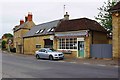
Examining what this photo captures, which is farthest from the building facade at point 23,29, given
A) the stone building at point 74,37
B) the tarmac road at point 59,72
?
the tarmac road at point 59,72

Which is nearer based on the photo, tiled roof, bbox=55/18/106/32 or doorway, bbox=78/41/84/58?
doorway, bbox=78/41/84/58

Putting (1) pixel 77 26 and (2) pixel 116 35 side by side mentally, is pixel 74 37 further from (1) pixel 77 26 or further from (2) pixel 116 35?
(2) pixel 116 35

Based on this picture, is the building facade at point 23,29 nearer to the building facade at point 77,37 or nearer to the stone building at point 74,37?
the stone building at point 74,37

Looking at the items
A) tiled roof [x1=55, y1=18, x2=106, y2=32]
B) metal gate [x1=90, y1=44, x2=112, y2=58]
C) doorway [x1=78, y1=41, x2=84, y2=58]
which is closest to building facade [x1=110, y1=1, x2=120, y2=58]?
metal gate [x1=90, y1=44, x2=112, y2=58]

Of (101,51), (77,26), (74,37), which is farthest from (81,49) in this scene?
(101,51)

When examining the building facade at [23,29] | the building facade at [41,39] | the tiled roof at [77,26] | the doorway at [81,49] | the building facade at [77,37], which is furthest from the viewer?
the building facade at [23,29]

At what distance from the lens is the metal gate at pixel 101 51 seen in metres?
27.2

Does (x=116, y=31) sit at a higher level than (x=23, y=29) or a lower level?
lower

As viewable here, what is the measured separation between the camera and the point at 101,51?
2791 centimetres

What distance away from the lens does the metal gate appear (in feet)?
89.2

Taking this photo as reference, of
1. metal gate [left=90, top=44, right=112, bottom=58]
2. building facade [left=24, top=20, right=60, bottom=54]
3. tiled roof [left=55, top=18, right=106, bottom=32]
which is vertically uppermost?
tiled roof [left=55, top=18, right=106, bottom=32]

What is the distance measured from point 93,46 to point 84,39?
5.21 feet

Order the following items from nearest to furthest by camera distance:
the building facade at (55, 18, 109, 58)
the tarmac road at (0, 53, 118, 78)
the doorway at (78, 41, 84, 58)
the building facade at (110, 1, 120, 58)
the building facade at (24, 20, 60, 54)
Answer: the tarmac road at (0, 53, 118, 78) < the building facade at (110, 1, 120, 58) < the building facade at (55, 18, 109, 58) < the doorway at (78, 41, 84, 58) < the building facade at (24, 20, 60, 54)

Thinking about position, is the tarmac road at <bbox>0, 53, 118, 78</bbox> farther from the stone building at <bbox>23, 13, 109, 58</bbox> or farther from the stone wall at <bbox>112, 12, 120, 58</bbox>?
the stone building at <bbox>23, 13, 109, 58</bbox>
